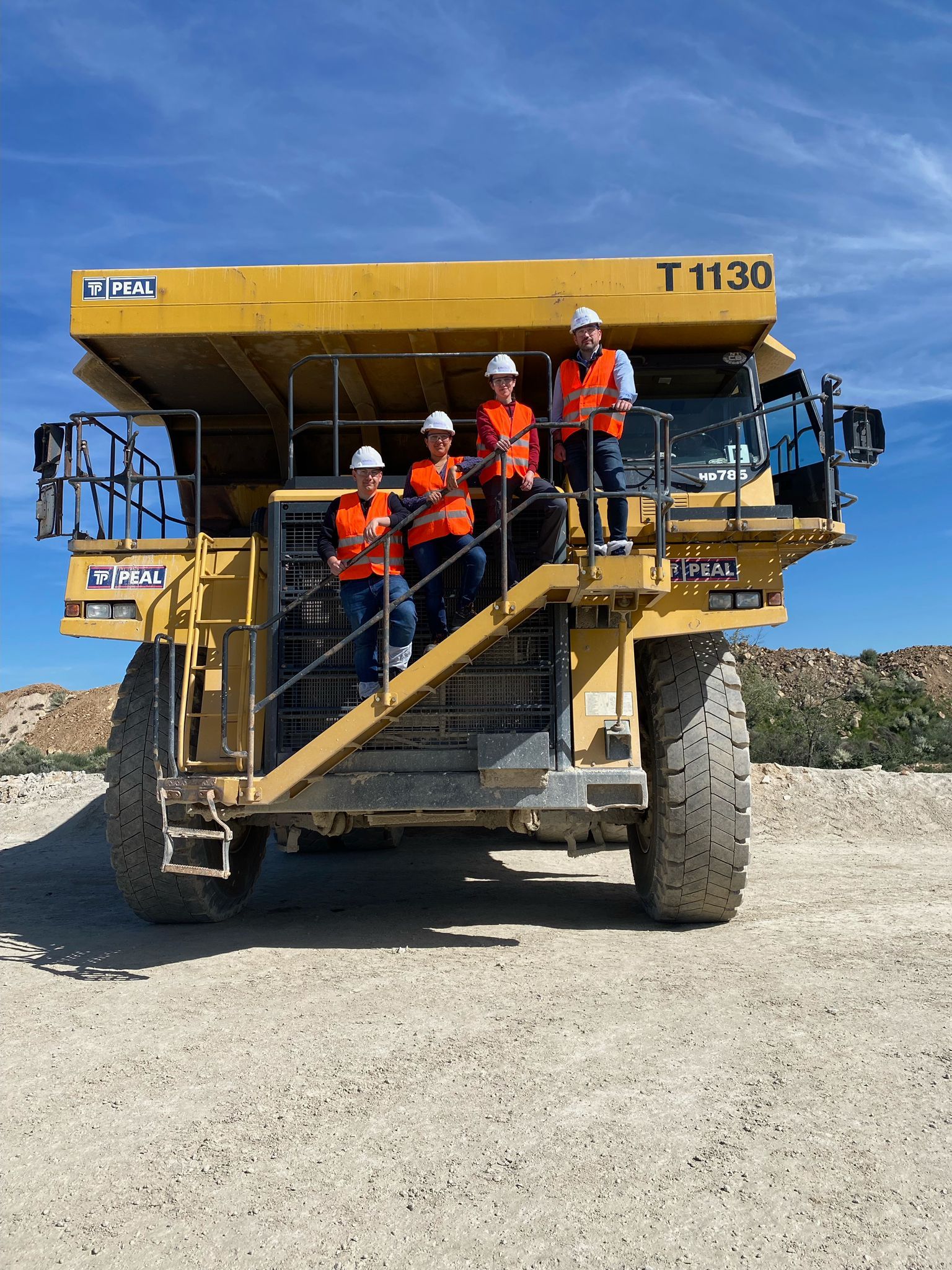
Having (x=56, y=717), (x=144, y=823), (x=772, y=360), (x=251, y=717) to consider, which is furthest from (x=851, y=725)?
(x=56, y=717)

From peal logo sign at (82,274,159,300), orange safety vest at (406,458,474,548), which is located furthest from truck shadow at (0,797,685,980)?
peal logo sign at (82,274,159,300)

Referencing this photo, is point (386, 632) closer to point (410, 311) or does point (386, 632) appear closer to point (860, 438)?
point (410, 311)

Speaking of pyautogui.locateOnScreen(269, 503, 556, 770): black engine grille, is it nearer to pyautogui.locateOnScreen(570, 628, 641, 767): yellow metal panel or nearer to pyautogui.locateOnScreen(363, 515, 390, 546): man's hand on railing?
pyautogui.locateOnScreen(570, 628, 641, 767): yellow metal panel

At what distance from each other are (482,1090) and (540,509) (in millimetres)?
3236

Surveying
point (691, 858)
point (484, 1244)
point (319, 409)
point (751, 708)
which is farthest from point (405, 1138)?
point (751, 708)

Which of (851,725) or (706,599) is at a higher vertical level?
(706,599)

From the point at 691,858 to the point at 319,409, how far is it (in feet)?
13.3

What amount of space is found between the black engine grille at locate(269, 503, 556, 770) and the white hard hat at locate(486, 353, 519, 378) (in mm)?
821

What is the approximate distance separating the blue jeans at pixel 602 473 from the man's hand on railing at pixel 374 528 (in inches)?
42.8

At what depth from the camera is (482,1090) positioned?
3535mm

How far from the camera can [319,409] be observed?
726 cm

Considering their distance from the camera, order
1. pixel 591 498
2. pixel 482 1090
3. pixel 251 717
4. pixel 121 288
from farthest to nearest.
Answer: pixel 121 288 < pixel 251 717 < pixel 591 498 < pixel 482 1090

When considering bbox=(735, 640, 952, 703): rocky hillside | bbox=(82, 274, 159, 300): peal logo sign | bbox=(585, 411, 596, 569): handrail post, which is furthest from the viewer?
bbox=(735, 640, 952, 703): rocky hillside

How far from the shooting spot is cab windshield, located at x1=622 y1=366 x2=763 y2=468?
626cm
